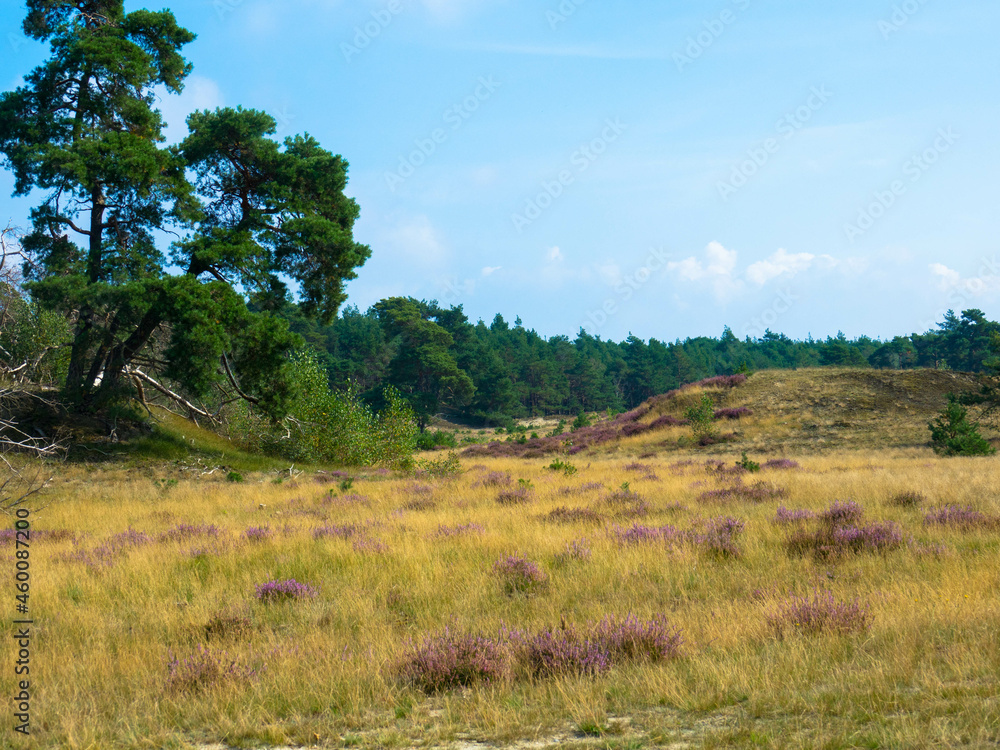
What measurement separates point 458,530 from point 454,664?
5.47 m

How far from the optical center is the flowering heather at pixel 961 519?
326 inches

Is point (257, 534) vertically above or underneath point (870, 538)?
underneath

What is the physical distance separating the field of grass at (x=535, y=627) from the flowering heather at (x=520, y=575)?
0.04 meters

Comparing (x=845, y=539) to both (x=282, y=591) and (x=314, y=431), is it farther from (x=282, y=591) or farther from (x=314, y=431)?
(x=314, y=431)

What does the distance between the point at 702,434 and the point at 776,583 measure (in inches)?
1156

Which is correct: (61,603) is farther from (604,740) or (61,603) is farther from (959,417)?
(959,417)

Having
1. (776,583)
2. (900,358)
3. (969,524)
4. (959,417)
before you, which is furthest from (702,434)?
(900,358)

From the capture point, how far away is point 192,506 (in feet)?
48.4

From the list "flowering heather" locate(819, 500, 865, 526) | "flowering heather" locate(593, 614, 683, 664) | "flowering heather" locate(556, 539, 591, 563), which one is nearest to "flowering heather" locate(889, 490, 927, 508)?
"flowering heather" locate(819, 500, 865, 526)

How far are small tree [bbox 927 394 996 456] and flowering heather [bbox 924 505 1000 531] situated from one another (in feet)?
55.6

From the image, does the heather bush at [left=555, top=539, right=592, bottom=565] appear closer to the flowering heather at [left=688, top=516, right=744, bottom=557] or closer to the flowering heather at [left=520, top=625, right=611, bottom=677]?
the flowering heather at [left=688, top=516, right=744, bottom=557]

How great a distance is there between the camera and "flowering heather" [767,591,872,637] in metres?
4.78

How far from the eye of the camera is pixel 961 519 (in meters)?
8.59

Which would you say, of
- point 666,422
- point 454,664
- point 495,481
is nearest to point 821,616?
point 454,664
